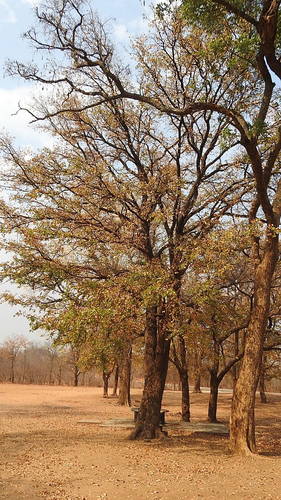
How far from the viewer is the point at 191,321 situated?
41.5 feet

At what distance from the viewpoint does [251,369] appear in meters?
10.7

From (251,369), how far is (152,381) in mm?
3730

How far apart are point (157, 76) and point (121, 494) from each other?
436 inches

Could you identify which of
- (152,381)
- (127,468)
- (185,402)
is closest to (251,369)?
(127,468)

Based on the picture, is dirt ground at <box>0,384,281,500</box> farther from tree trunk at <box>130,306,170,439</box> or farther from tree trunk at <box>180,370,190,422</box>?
tree trunk at <box>180,370,190,422</box>

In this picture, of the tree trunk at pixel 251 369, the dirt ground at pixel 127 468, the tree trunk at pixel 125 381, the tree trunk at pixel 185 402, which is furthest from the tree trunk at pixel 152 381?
the tree trunk at pixel 125 381

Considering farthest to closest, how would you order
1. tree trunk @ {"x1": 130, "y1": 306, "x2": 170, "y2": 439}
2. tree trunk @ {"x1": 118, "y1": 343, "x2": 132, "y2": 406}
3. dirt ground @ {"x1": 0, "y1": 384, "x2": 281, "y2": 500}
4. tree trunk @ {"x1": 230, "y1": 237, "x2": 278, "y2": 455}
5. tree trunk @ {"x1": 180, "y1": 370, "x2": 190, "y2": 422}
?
Answer: tree trunk @ {"x1": 118, "y1": 343, "x2": 132, "y2": 406}
tree trunk @ {"x1": 180, "y1": 370, "x2": 190, "y2": 422}
tree trunk @ {"x1": 130, "y1": 306, "x2": 170, "y2": 439}
tree trunk @ {"x1": 230, "y1": 237, "x2": 278, "y2": 455}
dirt ground @ {"x1": 0, "y1": 384, "x2": 281, "y2": 500}

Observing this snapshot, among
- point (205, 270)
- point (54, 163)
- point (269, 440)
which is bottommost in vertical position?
point (269, 440)

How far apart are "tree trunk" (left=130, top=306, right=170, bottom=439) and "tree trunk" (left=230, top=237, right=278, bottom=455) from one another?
120 inches

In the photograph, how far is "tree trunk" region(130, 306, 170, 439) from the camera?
527 inches

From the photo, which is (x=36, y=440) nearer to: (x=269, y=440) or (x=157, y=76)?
(x=269, y=440)

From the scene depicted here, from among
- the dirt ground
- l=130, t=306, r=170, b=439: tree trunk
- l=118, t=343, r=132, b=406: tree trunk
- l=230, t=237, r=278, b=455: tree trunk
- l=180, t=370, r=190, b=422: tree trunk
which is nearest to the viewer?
the dirt ground

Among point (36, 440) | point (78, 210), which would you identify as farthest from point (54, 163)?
point (36, 440)

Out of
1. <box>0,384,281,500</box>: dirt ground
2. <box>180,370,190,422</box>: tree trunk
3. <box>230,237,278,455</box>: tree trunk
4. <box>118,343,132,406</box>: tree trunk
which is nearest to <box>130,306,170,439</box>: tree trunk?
<box>0,384,281,500</box>: dirt ground
